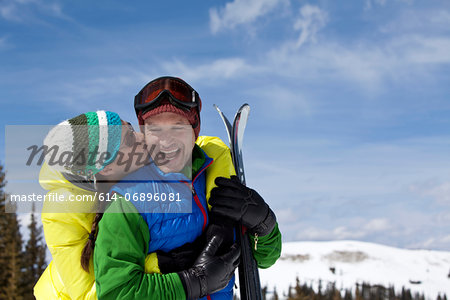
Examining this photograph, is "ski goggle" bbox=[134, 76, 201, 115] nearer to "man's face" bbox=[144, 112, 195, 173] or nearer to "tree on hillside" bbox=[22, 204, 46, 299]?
"man's face" bbox=[144, 112, 195, 173]

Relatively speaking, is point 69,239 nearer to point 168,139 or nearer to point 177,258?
point 177,258

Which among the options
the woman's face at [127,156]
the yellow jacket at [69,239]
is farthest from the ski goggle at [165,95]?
the yellow jacket at [69,239]

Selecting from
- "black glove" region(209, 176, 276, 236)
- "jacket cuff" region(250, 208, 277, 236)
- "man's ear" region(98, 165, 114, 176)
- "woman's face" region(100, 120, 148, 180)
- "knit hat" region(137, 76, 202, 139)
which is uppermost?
"knit hat" region(137, 76, 202, 139)

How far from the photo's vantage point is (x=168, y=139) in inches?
140

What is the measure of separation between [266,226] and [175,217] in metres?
1.01

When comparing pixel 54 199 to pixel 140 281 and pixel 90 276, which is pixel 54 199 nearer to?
pixel 90 276

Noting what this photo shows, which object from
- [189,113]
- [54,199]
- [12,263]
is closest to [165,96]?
[189,113]

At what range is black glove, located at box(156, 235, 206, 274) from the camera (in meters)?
3.34

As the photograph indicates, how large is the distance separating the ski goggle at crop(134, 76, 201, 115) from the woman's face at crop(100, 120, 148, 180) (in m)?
0.26

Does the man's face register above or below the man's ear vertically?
above

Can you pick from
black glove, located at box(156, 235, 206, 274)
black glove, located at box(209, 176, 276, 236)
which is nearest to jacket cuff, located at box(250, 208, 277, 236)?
black glove, located at box(209, 176, 276, 236)

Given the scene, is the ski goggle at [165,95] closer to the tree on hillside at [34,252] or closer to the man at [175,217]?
the man at [175,217]

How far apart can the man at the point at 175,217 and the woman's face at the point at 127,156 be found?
8 cm

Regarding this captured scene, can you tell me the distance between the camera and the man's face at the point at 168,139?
11.7 ft
